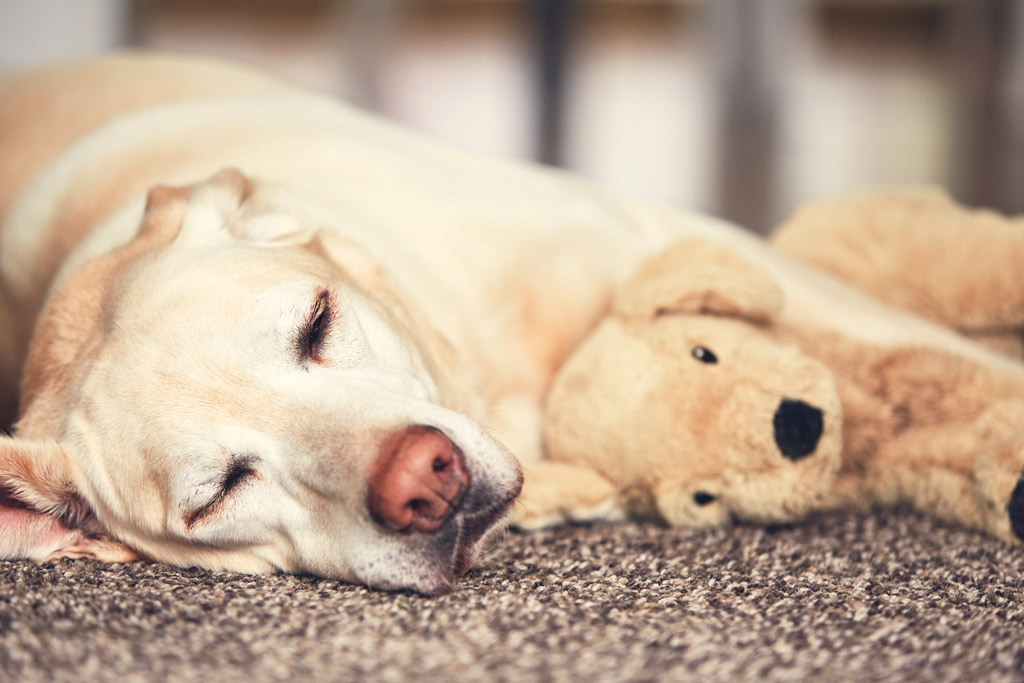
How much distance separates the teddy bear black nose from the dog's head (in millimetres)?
397

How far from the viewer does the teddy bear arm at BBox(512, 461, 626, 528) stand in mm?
1381

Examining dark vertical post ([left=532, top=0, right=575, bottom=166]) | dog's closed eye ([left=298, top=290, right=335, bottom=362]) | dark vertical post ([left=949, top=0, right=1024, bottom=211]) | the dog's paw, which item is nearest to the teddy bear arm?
dog's closed eye ([left=298, top=290, right=335, bottom=362])

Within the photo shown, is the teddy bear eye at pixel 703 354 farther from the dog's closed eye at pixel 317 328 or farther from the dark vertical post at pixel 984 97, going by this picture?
the dark vertical post at pixel 984 97

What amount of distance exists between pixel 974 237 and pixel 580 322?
0.82m

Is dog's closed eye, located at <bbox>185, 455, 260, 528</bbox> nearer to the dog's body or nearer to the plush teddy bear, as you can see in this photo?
the dog's body

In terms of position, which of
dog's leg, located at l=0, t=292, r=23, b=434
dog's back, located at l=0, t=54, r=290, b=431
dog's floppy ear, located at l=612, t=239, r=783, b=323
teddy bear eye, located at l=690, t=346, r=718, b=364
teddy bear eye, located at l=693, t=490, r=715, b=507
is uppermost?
dog's back, located at l=0, t=54, r=290, b=431

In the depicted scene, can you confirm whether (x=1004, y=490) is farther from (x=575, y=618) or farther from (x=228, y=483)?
(x=228, y=483)

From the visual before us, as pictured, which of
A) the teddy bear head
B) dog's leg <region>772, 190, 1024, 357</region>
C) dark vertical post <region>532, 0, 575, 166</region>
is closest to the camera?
the teddy bear head

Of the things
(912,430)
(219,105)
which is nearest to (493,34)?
(219,105)

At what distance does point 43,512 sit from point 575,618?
0.84 metres

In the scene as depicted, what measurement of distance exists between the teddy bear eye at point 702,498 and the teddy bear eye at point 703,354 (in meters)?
0.21

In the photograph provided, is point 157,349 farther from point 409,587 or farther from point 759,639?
point 759,639

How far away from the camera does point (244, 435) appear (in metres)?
1.15

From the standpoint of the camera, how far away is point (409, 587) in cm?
107
